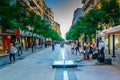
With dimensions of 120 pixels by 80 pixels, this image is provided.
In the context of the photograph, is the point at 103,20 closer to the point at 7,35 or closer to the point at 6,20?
the point at 6,20

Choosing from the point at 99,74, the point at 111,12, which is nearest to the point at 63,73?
the point at 99,74

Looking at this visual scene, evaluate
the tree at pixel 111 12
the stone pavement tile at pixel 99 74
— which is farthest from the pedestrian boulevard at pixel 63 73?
the tree at pixel 111 12

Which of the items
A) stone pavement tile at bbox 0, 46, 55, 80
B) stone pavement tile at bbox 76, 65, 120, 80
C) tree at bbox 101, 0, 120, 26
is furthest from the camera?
tree at bbox 101, 0, 120, 26

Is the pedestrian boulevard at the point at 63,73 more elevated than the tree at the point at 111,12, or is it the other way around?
the tree at the point at 111,12

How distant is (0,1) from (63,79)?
61.8ft

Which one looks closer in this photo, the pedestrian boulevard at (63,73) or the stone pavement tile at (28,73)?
the pedestrian boulevard at (63,73)

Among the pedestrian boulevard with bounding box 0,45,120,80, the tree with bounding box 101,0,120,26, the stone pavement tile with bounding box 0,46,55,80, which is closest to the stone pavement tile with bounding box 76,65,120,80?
the pedestrian boulevard with bounding box 0,45,120,80

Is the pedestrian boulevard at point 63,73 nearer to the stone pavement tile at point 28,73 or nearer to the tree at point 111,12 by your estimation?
the stone pavement tile at point 28,73

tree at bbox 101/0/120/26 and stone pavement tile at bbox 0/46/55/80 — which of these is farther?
tree at bbox 101/0/120/26

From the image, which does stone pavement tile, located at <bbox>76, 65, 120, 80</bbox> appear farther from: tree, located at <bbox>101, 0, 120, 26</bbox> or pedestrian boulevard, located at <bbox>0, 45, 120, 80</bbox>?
tree, located at <bbox>101, 0, 120, 26</bbox>

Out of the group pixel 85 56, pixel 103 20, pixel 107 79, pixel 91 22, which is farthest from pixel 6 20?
pixel 107 79

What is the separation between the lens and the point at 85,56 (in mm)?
27219

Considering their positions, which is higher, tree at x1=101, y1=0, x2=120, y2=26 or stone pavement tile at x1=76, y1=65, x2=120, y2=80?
tree at x1=101, y1=0, x2=120, y2=26

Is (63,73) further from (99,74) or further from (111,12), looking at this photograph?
(111,12)
